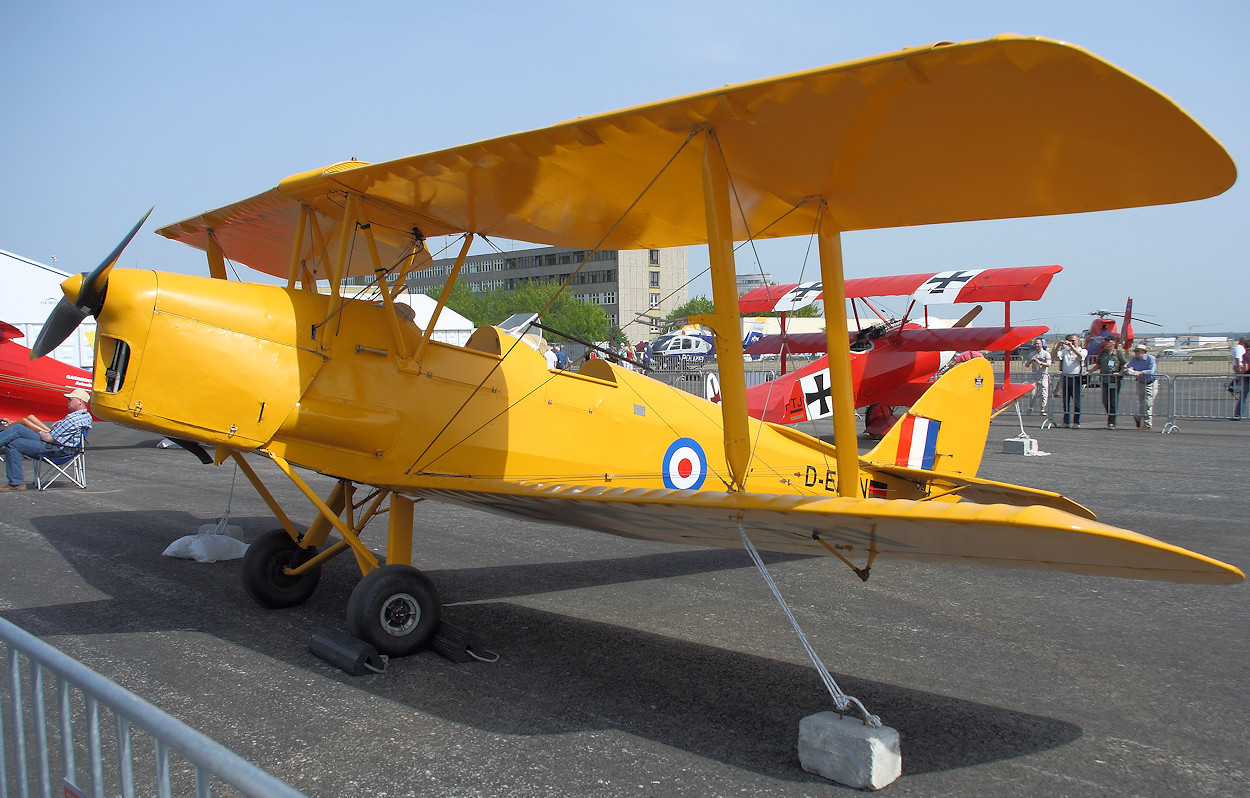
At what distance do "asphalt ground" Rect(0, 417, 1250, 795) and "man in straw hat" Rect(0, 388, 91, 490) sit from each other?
10.4 feet

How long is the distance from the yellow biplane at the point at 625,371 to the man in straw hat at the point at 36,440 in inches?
207

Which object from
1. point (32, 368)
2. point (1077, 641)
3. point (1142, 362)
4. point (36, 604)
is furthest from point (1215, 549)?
point (32, 368)

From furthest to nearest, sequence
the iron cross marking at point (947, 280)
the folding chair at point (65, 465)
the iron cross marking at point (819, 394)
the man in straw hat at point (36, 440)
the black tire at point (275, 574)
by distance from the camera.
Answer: the iron cross marking at point (947, 280), the iron cross marking at point (819, 394), the folding chair at point (65, 465), the man in straw hat at point (36, 440), the black tire at point (275, 574)

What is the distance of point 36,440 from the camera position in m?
9.38

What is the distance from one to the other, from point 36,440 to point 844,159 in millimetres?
9986

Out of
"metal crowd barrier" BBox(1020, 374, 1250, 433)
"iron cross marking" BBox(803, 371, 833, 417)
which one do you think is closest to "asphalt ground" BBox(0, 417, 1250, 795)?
"iron cross marking" BBox(803, 371, 833, 417)

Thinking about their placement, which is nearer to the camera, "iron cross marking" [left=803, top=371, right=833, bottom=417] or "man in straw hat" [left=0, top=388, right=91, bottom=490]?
"man in straw hat" [left=0, top=388, right=91, bottom=490]

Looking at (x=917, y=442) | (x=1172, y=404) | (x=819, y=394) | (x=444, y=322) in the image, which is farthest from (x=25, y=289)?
(x=1172, y=404)

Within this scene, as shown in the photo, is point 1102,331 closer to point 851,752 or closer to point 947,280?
point 947,280

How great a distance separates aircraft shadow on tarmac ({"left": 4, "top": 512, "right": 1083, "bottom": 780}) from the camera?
10.4ft

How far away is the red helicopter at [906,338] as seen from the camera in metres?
12.6

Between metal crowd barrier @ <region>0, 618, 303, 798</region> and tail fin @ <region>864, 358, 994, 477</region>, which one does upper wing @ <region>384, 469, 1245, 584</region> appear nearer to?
metal crowd barrier @ <region>0, 618, 303, 798</region>

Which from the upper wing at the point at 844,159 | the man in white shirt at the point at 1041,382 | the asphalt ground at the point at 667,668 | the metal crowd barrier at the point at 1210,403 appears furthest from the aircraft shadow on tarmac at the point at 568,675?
the man in white shirt at the point at 1041,382

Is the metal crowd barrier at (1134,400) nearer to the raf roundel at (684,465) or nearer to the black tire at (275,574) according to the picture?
the raf roundel at (684,465)
